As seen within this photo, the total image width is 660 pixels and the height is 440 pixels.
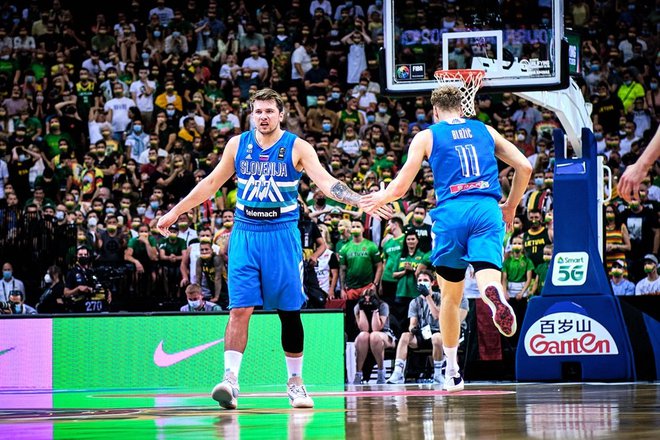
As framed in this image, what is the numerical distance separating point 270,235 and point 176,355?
684 cm

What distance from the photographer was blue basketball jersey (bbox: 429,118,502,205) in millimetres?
8906

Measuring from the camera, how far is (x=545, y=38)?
46.8ft

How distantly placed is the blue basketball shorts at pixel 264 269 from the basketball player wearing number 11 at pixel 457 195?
0.78 metres

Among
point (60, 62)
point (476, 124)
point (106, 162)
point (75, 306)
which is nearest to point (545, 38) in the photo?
point (476, 124)

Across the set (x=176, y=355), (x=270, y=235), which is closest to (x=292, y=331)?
(x=270, y=235)

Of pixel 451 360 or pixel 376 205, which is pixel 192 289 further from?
pixel 376 205

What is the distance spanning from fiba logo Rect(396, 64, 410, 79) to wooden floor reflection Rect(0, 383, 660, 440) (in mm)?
5406

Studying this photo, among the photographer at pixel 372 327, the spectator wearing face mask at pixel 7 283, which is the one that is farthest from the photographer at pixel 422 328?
the spectator wearing face mask at pixel 7 283

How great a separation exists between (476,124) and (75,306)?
973 cm

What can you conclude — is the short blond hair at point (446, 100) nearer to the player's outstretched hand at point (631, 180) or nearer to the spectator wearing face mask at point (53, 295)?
the player's outstretched hand at point (631, 180)

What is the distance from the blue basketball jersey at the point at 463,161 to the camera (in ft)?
29.2

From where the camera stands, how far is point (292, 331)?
8469mm

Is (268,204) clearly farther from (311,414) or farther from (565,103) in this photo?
(565,103)

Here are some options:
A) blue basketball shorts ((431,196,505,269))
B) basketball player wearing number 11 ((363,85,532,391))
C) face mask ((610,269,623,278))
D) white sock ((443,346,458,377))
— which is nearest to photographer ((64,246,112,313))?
face mask ((610,269,623,278))
